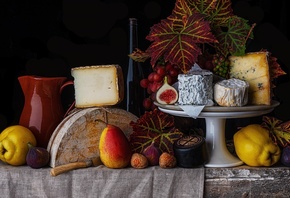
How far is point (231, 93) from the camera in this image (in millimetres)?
1344

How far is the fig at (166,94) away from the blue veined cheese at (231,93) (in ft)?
0.37

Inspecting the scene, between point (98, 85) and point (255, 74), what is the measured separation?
0.44 m

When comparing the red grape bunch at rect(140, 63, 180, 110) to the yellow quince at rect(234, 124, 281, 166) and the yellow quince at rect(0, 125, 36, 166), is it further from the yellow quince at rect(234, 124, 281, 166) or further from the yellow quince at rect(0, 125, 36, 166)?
the yellow quince at rect(0, 125, 36, 166)

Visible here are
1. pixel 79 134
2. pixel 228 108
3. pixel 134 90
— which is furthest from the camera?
pixel 134 90

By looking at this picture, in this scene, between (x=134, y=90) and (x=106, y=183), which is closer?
(x=106, y=183)

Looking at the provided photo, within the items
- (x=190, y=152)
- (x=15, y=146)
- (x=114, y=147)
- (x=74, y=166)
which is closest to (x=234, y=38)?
(x=190, y=152)

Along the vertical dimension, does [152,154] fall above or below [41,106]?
below

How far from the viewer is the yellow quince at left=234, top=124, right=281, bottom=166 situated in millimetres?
1388

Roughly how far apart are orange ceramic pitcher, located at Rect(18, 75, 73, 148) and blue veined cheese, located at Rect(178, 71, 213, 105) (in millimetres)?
353

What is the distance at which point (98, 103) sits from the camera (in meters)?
1.50

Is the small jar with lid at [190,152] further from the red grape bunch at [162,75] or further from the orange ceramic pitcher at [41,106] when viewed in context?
the orange ceramic pitcher at [41,106]

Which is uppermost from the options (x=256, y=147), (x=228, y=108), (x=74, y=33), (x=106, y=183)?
(x=74, y=33)

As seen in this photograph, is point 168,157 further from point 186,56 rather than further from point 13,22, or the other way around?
point 13,22

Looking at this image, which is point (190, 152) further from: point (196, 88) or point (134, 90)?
point (134, 90)
